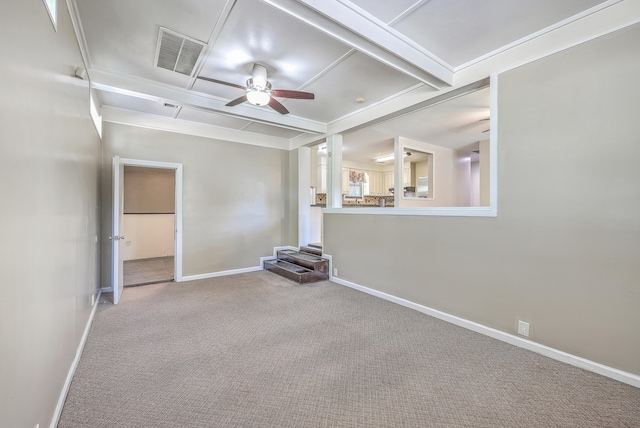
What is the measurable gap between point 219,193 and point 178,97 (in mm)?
2101

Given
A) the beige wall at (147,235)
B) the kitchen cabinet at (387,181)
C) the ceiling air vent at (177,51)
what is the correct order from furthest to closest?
the kitchen cabinet at (387,181) < the beige wall at (147,235) < the ceiling air vent at (177,51)

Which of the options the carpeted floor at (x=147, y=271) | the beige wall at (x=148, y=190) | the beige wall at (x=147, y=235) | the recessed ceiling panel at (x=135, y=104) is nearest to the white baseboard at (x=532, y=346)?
the carpeted floor at (x=147, y=271)

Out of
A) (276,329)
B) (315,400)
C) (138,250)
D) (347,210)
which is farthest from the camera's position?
(138,250)

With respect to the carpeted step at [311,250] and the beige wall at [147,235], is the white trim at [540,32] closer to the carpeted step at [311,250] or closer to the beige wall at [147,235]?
the carpeted step at [311,250]

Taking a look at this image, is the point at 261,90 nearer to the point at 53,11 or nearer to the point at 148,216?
the point at 53,11

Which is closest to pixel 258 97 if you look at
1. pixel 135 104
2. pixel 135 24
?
pixel 135 24

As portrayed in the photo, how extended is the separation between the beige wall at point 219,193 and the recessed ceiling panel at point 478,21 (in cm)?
398

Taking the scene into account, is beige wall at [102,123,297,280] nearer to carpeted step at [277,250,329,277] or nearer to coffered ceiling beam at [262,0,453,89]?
carpeted step at [277,250,329,277]

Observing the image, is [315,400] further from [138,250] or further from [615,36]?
[138,250]

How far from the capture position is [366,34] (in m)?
2.26

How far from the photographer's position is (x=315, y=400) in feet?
6.23

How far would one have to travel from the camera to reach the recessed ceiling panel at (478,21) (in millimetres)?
2146

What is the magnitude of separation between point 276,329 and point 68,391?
1684mm

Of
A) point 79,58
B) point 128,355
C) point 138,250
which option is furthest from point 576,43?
point 138,250
